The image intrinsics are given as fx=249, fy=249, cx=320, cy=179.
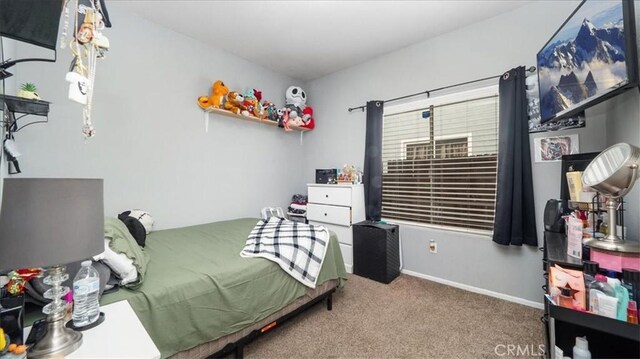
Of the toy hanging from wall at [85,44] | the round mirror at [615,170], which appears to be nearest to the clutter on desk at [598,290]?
the round mirror at [615,170]

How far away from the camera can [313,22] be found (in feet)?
8.14

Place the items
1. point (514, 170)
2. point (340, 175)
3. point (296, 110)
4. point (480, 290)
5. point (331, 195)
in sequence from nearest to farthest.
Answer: point (514, 170) → point (480, 290) → point (331, 195) → point (340, 175) → point (296, 110)

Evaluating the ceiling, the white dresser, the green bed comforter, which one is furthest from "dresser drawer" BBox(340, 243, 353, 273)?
the ceiling

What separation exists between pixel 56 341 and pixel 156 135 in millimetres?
2138

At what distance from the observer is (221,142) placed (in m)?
3.02

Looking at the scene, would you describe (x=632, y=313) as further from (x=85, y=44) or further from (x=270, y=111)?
(x=270, y=111)

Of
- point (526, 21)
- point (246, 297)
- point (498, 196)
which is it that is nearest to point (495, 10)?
point (526, 21)

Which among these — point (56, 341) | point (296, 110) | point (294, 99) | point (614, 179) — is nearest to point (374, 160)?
point (296, 110)

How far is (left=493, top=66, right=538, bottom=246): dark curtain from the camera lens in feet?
7.14

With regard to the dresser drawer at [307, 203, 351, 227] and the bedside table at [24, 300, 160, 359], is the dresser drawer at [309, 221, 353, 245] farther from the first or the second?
the bedside table at [24, 300, 160, 359]

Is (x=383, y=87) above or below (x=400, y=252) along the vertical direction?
above

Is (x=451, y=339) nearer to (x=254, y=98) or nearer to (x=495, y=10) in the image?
(x=495, y=10)

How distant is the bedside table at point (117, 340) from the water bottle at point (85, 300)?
0.04 m

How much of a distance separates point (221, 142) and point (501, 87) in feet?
9.77
